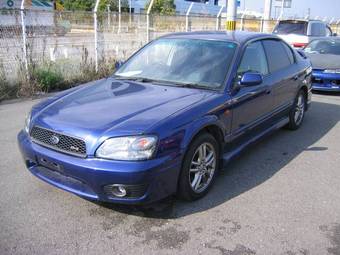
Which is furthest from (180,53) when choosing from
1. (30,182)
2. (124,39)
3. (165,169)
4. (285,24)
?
(285,24)

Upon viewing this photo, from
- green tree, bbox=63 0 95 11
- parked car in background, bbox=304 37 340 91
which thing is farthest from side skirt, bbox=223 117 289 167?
green tree, bbox=63 0 95 11

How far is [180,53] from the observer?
478cm

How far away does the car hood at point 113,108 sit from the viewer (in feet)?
11.1

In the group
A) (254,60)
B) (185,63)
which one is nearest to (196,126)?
(185,63)

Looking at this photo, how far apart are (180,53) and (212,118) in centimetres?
120

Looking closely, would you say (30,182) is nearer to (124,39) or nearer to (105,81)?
(105,81)

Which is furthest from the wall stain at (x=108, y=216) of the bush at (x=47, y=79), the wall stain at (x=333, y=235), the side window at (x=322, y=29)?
the side window at (x=322, y=29)

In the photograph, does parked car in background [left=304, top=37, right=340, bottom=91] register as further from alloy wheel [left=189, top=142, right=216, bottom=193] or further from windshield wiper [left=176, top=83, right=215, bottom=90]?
alloy wheel [left=189, top=142, right=216, bottom=193]

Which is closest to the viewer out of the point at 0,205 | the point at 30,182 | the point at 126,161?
the point at 126,161

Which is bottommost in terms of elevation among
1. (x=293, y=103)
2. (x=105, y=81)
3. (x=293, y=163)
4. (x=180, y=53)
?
(x=293, y=163)

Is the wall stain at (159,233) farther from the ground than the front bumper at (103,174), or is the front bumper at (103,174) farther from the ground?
the front bumper at (103,174)

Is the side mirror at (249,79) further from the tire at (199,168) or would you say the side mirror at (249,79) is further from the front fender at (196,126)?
the tire at (199,168)

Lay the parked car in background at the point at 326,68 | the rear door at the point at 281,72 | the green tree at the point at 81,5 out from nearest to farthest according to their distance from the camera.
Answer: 1. the rear door at the point at 281,72
2. the parked car in background at the point at 326,68
3. the green tree at the point at 81,5

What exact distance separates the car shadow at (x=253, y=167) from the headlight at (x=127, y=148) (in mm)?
750
